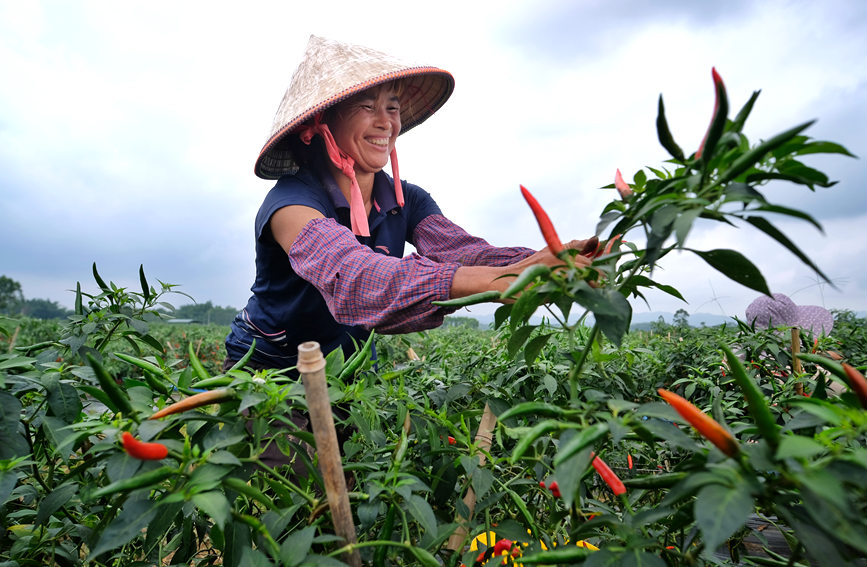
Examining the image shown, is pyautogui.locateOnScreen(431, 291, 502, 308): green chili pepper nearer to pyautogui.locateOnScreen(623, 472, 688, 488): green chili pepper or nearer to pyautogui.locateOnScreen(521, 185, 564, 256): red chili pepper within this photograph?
pyautogui.locateOnScreen(521, 185, 564, 256): red chili pepper

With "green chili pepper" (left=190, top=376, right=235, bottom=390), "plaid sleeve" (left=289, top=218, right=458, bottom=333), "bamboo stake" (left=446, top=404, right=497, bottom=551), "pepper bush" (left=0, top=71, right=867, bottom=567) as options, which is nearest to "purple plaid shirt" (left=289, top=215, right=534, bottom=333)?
"plaid sleeve" (left=289, top=218, right=458, bottom=333)

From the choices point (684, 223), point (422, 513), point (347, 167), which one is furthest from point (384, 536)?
point (347, 167)

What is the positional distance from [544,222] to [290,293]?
4.83 feet

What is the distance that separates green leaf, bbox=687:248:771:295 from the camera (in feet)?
2.14

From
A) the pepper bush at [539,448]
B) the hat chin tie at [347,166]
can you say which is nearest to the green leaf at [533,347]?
the pepper bush at [539,448]

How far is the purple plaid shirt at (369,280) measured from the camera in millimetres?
1284

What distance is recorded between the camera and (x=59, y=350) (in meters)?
1.32

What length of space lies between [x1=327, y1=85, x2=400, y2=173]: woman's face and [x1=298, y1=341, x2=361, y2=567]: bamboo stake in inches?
61.2

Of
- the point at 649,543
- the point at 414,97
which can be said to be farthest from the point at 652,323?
the point at 649,543

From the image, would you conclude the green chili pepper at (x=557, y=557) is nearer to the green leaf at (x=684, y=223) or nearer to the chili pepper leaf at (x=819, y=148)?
the green leaf at (x=684, y=223)

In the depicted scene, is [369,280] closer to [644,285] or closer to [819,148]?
[644,285]

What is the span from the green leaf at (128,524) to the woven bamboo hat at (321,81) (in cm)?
147

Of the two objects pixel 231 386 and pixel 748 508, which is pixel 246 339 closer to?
pixel 231 386

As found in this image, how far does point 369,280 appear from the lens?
1366mm
